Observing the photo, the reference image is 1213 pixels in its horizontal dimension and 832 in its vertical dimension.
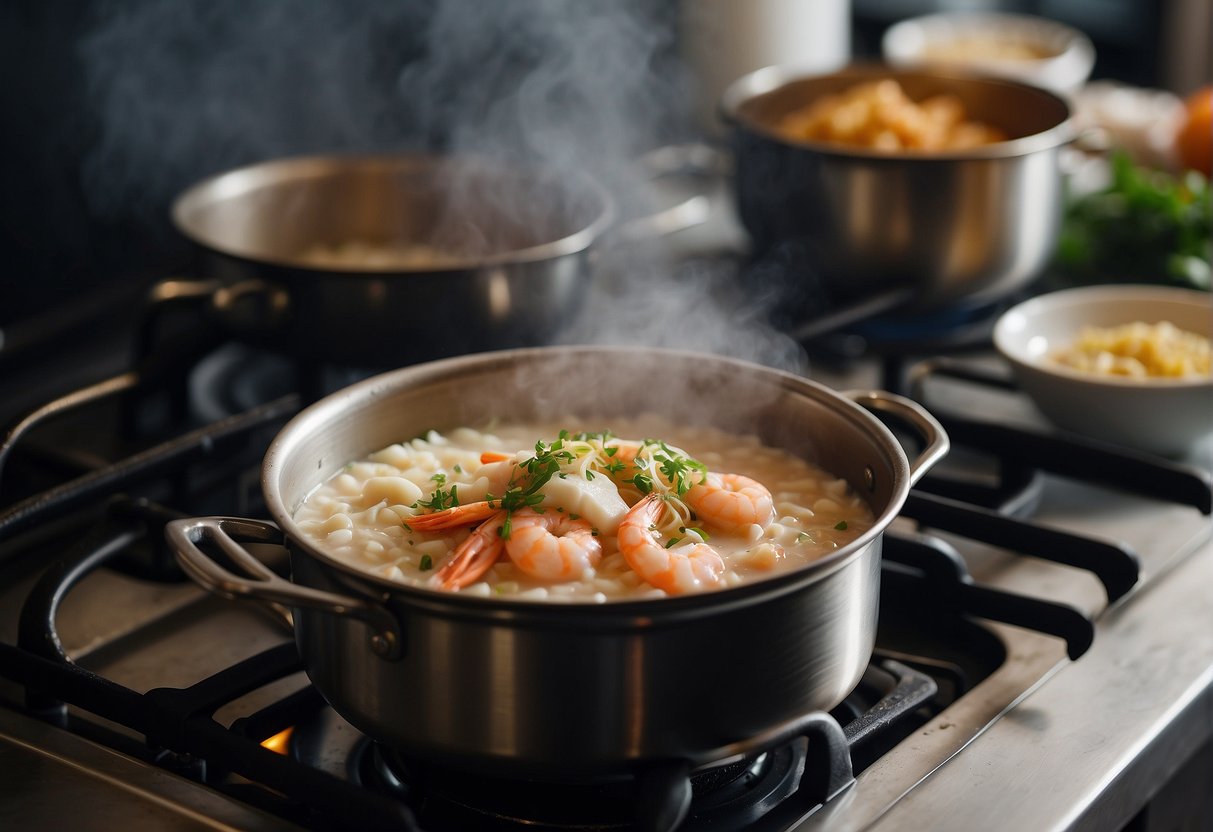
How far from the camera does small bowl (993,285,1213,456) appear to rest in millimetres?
1535

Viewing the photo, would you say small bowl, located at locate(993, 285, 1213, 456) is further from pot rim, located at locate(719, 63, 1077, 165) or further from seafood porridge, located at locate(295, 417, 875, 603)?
seafood porridge, located at locate(295, 417, 875, 603)

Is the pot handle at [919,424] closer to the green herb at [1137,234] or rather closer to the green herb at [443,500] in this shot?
the green herb at [443,500]

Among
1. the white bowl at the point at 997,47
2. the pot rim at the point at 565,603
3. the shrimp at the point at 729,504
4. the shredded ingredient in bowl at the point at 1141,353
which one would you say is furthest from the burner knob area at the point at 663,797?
the white bowl at the point at 997,47

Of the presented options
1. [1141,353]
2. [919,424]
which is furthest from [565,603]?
[1141,353]

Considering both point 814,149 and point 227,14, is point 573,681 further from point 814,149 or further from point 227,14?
point 227,14

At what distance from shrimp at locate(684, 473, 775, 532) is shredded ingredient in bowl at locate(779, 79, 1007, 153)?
90 cm

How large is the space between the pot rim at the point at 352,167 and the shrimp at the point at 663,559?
530 millimetres

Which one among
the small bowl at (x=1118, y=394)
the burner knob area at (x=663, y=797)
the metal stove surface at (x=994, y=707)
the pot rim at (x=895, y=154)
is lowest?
the metal stove surface at (x=994, y=707)

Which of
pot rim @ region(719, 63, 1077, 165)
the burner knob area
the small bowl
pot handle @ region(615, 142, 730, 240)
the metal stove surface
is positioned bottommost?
the metal stove surface

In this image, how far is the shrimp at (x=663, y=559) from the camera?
3.21ft

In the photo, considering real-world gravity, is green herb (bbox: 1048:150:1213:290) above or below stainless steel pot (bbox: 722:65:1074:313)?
below

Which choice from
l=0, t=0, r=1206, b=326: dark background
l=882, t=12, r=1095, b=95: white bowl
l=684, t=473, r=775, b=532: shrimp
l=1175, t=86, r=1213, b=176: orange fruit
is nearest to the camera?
l=684, t=473, r=775, b=532: shrimp

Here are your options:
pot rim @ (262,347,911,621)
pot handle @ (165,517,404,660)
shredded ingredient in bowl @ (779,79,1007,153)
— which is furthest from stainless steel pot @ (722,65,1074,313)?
pot handle @ (165,517,404,660)

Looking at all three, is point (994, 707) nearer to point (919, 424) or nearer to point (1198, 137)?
point (919, 424)
